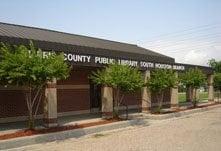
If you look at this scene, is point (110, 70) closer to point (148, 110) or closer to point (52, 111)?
point (52, 111)

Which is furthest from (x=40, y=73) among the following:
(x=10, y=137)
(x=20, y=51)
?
(x=10, y=137)

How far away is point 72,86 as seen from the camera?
27.4 metres

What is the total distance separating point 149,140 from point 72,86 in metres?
11.9

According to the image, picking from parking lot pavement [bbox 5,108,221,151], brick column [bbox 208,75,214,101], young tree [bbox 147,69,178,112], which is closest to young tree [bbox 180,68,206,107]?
young tree [bbox 147,69,178,112]

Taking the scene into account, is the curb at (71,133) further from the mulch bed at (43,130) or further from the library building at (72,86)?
the library building at (72,86)

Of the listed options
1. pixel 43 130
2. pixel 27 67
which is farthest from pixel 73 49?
pixel 27 67

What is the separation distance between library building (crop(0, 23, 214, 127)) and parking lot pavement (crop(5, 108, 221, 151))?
3394 millimetres

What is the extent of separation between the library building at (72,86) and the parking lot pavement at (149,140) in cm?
339

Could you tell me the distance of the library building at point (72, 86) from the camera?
20609mm

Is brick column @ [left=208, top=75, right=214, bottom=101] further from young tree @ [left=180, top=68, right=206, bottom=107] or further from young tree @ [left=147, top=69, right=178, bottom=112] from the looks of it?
young tree @ [left=147, top=69, right=178, bottom=112]

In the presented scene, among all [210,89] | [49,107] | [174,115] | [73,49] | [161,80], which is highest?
[73,49]

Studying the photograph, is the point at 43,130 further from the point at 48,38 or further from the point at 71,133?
the point at 48,38

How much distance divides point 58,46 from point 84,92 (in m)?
5.08

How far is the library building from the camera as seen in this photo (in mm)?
20609
